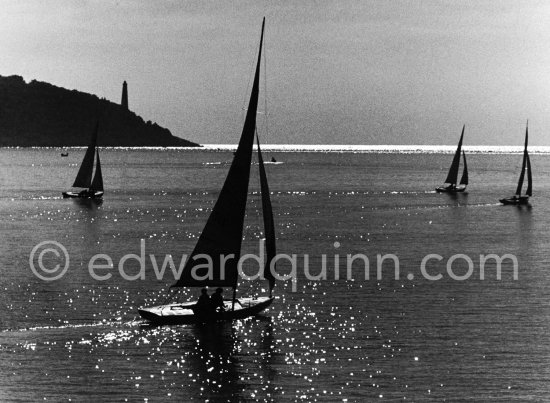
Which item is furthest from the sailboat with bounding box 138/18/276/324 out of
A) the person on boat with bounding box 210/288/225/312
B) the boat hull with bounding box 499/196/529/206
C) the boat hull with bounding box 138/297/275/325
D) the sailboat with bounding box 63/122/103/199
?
the boat hull with bounding box 499/196/529/206

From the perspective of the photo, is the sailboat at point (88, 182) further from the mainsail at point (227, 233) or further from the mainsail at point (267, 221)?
the mainsail at point (267, 221)

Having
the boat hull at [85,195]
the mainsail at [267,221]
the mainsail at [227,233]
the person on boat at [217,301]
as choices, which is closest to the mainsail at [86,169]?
the boat hull at [85,195]

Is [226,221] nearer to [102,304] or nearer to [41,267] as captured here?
[102,304]

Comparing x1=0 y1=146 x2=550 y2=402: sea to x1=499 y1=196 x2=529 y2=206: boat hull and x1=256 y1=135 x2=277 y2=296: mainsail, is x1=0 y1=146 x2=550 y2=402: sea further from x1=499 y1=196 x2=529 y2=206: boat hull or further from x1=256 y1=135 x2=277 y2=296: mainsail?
x1=499 y1=196 x2=529 y2=206: boat hull

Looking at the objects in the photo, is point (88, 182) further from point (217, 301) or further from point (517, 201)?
point (217, 301)

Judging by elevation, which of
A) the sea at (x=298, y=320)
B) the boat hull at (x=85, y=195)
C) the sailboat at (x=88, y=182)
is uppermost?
the sailboat at (x=88, y=182)

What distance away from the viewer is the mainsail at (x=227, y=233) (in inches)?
1693

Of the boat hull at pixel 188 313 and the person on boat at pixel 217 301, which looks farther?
the person on boat at pixel 217 301

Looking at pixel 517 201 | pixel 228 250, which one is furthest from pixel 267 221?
pixel 517 201

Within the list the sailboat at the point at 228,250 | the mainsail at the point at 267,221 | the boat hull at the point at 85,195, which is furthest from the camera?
the boat hull at the point at 85,195

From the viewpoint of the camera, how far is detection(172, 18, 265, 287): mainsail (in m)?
43.0

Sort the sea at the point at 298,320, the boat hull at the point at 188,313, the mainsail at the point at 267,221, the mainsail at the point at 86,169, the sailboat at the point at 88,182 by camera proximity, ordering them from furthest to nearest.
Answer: the sailboat at the point at 88,182 < the mainsail at the point at 86,169 < the mainsail at the point at 267,221 < the boat hull at the point at 188,313 < the sea at the point at 298,320

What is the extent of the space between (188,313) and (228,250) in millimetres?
3541

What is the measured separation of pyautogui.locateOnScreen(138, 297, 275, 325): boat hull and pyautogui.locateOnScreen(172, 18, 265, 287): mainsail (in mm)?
1101
